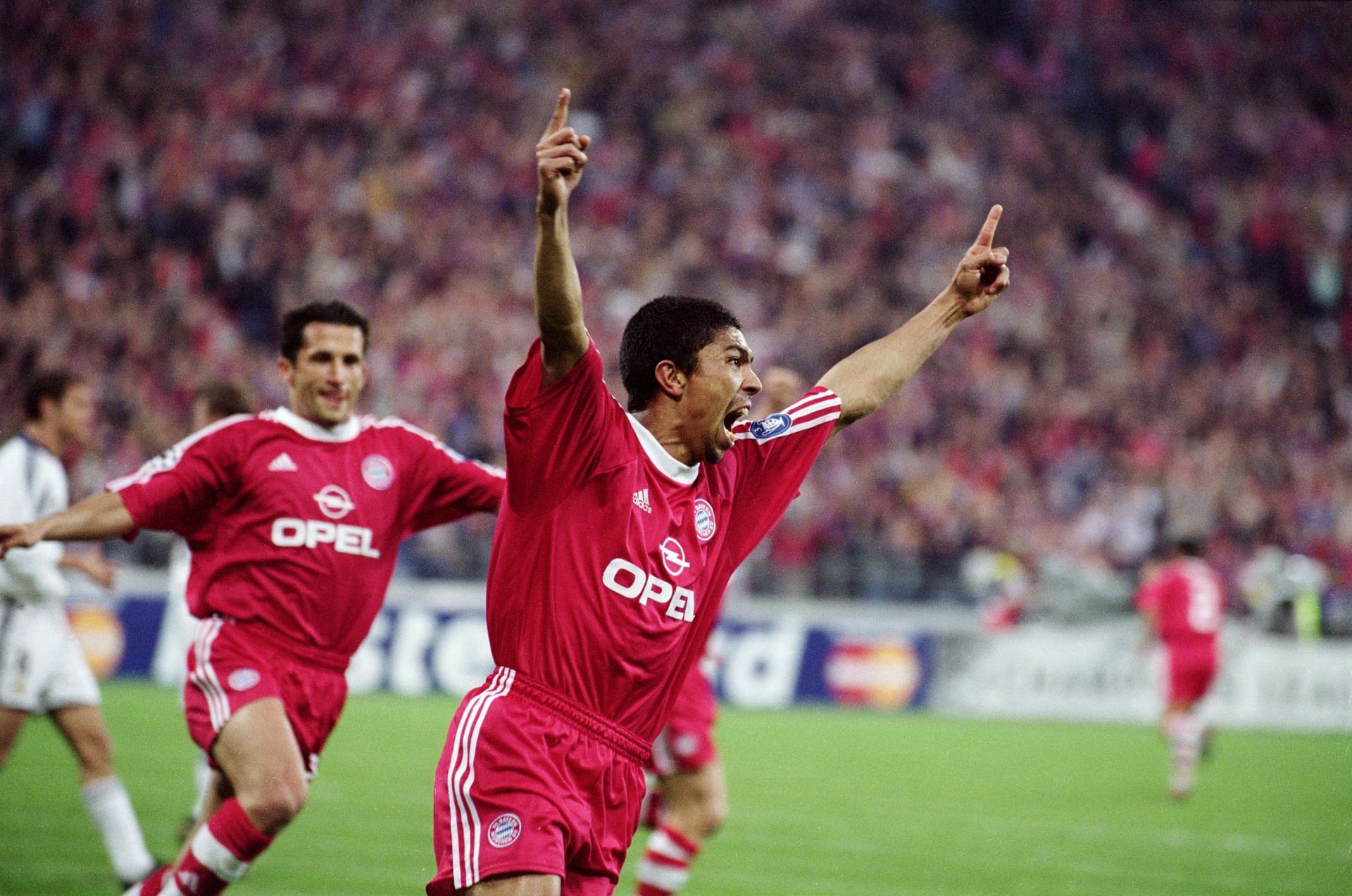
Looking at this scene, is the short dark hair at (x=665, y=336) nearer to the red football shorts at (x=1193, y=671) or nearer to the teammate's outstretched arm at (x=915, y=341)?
the teammate's outstretched arm at (x=915, y=341)

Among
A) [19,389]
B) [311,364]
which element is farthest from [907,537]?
[311,364]

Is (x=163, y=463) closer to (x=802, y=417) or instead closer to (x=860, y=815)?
(x=802, y=417)

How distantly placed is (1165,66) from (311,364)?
2778cm

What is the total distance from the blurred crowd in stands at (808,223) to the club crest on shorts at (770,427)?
49.6 ft

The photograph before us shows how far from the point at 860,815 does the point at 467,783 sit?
7.63 m

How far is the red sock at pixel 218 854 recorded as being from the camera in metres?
5.40

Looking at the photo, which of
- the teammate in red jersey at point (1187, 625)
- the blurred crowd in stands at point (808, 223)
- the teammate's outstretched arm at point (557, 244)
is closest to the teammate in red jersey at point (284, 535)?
the teammate's outstretched arm at point (557, 244)

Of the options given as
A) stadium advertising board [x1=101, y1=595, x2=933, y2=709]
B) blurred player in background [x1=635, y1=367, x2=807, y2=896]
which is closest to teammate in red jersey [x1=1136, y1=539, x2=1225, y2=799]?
stadium advertising board [x1=101, y1=595, x2=933, y2=709]

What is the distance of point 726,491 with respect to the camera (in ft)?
14.7

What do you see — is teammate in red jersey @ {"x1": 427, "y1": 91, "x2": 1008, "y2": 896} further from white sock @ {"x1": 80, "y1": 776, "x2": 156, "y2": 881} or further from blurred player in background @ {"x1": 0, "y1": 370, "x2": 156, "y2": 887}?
blurred player in background @ {"x1": 0, "y1": 370, "x2": 156, "y2": 887}

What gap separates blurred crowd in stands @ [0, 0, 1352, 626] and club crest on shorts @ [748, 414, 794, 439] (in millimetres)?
15118

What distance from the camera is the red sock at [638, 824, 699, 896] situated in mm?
6746

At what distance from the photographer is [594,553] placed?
4043 millimetres

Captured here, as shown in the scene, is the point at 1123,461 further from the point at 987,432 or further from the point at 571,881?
the point at 571,881
